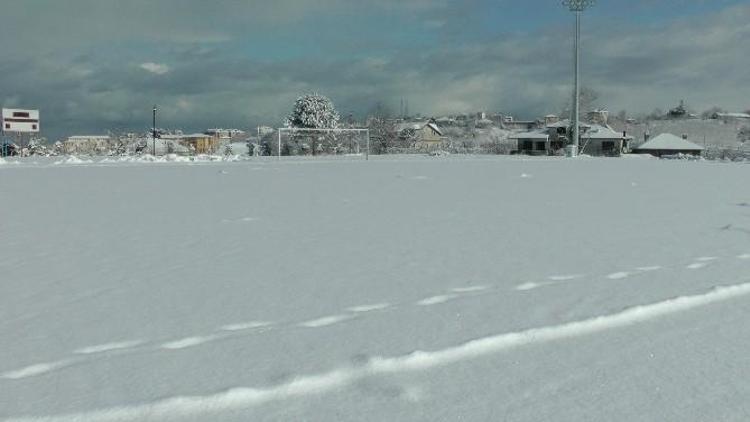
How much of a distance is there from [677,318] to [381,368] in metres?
1.52

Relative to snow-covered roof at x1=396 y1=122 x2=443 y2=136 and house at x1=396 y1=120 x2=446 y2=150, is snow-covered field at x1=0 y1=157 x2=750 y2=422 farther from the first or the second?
snow-covered roof at x1=396 y1=122 x2=443 y2=136

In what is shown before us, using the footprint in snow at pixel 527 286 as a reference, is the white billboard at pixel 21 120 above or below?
above

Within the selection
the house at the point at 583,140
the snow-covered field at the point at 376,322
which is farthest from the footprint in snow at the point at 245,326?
the house at the point at 583,140

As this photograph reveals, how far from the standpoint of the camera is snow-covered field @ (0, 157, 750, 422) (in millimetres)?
2014

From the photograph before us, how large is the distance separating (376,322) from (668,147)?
61.0 meters

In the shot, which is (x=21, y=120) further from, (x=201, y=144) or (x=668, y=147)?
(x=668, y=147)

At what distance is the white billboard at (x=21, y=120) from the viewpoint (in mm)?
47125

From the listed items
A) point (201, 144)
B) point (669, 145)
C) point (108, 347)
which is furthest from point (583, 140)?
point (108, 347)

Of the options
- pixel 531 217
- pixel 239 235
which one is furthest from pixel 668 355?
pixel 531 217

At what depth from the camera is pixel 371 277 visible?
3871 millimetres

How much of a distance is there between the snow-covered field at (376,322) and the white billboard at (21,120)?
4773 cm

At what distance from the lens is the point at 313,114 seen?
47250 millimetres

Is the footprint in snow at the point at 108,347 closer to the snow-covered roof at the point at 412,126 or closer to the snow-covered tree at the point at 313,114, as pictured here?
the snow-covered tree at the point at 313,114

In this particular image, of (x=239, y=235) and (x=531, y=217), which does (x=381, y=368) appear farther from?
(x=531, y=217)
